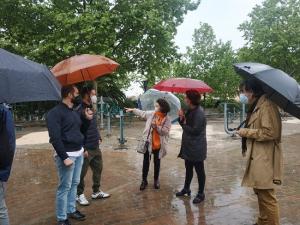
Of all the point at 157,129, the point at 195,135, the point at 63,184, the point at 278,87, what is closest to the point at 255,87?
the point at 278,87

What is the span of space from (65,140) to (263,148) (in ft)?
7.68

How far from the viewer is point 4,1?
2011 centimetres

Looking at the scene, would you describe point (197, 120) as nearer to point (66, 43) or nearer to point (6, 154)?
point (6, 154)

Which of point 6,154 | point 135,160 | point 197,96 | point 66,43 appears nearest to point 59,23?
point 66,43

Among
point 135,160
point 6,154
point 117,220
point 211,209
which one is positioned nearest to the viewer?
Result: point 6,154

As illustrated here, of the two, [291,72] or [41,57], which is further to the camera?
[291,72]

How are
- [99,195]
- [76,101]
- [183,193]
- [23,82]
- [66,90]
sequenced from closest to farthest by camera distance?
1. [23,82]
2. [66,90]
3. [76,101]
4. [99,195]
5. [183,193]

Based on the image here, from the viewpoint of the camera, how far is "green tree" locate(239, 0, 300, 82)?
29969 millimetres

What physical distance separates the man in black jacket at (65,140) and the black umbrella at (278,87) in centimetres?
207

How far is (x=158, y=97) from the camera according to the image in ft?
25.0

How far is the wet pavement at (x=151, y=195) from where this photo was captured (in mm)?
5672

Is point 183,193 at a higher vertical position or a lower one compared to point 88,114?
lower

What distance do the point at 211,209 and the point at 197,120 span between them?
→ 1.33m

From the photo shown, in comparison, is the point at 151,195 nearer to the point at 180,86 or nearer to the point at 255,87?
A: the point at 180,86
